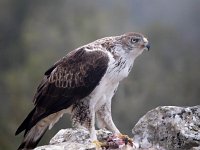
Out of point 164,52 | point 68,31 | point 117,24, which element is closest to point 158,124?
point 164,52

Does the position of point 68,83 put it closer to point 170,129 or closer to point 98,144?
point 98,144

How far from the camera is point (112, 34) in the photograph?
2572cm

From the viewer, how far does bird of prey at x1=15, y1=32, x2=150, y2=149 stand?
23.6 ft

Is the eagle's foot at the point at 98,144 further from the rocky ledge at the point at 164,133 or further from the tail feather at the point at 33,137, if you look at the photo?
the tail feather at the point at 33,137

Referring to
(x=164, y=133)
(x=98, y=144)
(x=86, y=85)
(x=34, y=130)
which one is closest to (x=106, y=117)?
(x=86, y=85)

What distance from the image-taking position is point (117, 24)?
2736 centimetres

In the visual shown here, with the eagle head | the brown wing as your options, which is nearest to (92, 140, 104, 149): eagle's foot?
the brown wing

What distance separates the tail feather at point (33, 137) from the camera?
290 inches

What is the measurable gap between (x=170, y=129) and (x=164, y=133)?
0.10m

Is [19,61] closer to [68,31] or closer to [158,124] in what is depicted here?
[68,31]

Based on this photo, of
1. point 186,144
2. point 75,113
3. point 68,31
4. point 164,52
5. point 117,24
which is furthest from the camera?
point 68,31

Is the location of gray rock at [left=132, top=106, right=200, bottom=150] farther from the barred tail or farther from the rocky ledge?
the barred tail

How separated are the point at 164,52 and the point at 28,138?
18713 mm

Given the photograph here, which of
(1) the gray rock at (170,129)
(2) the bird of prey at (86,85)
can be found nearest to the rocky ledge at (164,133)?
(1) the gray rock at (170,129)
